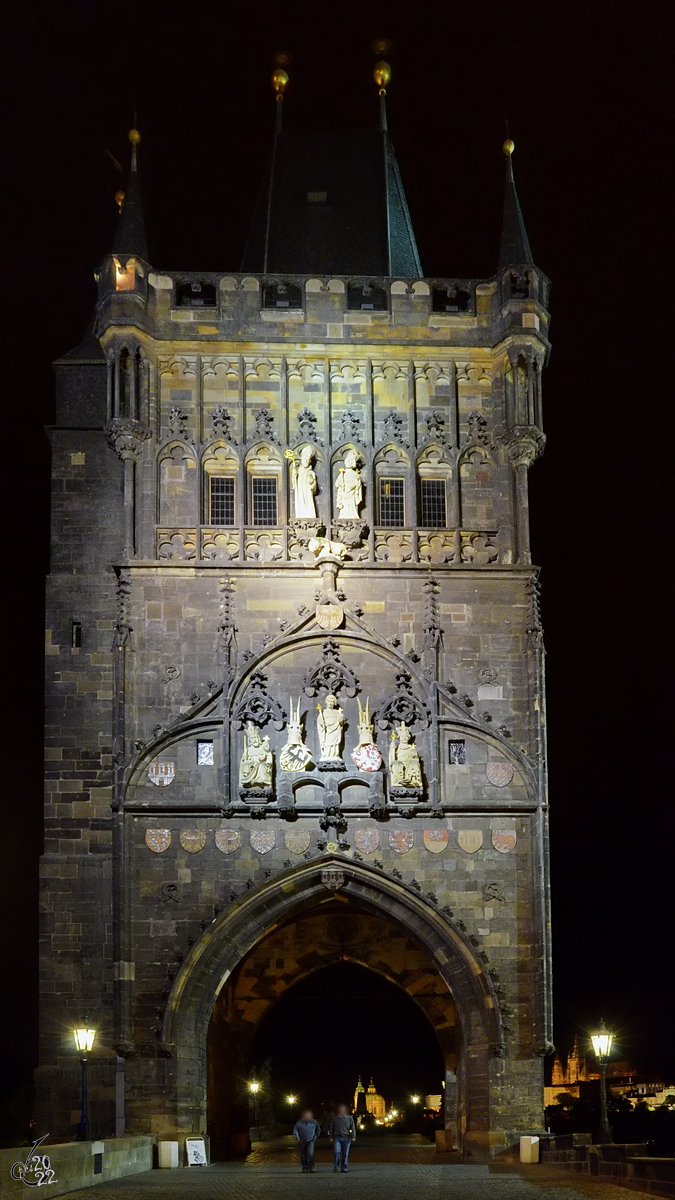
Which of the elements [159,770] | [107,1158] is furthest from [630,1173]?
[159,770]

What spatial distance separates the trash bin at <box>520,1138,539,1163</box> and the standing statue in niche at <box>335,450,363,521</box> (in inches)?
405

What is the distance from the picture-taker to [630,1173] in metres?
19.9

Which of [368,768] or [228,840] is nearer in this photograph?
[228,840]

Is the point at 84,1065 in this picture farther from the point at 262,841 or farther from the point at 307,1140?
the point at 262,841

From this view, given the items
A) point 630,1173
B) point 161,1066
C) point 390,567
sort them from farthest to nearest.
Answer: point 390,567
point 161,1066
point 630,1173

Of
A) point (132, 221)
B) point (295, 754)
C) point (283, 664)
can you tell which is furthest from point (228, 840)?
point (132, 221)

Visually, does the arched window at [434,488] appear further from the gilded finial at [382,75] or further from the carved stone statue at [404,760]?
the gilded finial at [382,75]

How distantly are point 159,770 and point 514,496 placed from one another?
749 cm

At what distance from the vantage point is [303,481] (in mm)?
30328

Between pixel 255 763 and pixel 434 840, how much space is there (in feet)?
10.2

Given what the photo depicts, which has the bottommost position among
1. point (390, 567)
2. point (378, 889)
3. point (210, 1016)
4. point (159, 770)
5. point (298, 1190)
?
point (298, 1190)

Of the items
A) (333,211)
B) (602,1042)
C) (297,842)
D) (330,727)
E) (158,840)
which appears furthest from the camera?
(333,211)

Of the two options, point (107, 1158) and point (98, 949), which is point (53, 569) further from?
point (107, 1158)

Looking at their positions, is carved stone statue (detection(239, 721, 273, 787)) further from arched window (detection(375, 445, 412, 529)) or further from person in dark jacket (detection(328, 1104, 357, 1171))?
person in dark jacket (detection(328, 1104, 357, 1171))
